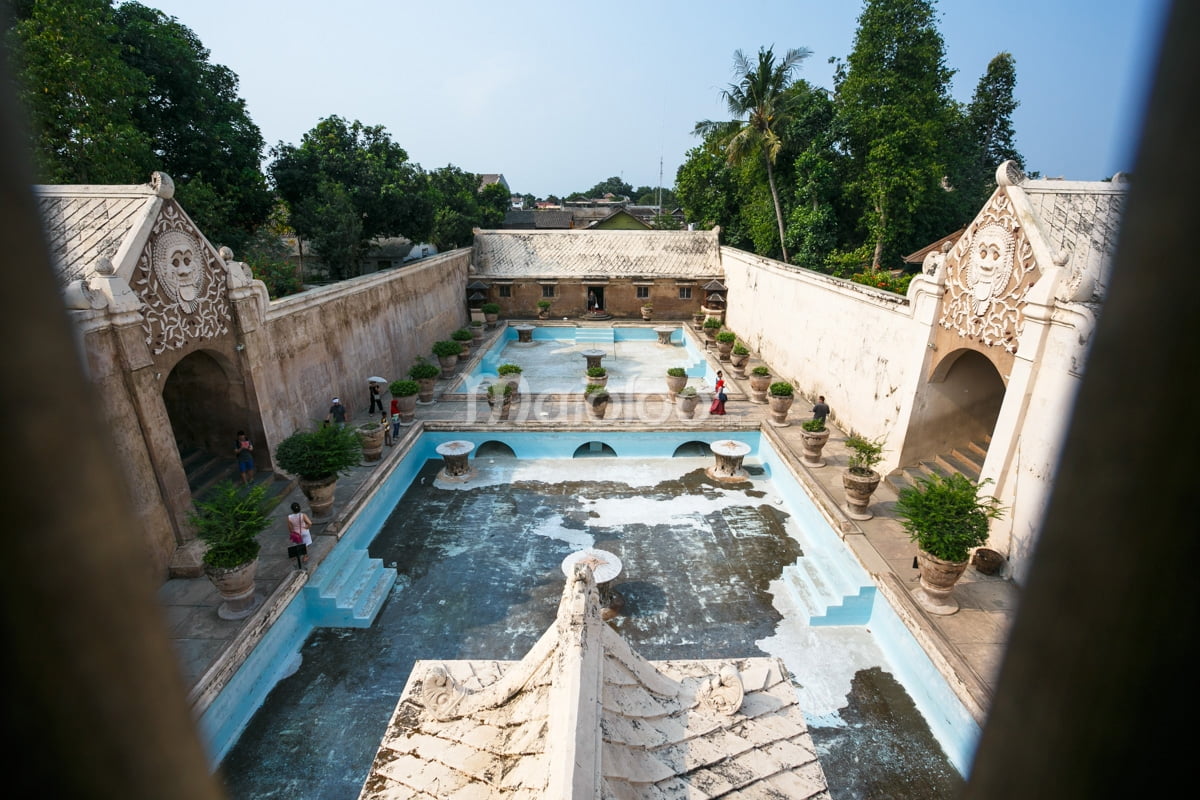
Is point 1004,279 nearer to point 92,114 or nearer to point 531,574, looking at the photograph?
point 531,574

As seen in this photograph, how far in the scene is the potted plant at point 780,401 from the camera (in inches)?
580

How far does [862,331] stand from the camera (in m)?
13.7

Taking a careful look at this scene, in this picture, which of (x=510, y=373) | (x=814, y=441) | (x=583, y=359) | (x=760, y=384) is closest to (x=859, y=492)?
(x=814, y=441)

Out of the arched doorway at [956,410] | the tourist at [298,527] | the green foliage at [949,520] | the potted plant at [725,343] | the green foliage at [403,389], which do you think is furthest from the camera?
the potted plant at [725,343]

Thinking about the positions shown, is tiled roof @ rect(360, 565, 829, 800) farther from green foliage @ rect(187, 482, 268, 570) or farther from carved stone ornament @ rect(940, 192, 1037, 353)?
carved stone ornament @ rect(940, 192, 1037, 353)

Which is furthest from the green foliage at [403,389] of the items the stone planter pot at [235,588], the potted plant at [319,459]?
the stone planter pot at [235,588]

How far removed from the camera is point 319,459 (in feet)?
33.1

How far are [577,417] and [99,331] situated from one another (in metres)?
9.65

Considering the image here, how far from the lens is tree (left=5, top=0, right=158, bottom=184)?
13.0 m

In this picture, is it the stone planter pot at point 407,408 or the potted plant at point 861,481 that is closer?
the potted plant at point 861,481

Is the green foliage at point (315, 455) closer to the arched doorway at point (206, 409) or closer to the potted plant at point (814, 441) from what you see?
the arched doorway at point (206, 409)

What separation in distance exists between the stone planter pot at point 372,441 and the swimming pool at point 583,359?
5.20m

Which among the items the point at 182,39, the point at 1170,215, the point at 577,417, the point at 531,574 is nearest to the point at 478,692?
the point at 1170,215

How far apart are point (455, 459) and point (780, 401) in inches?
305
